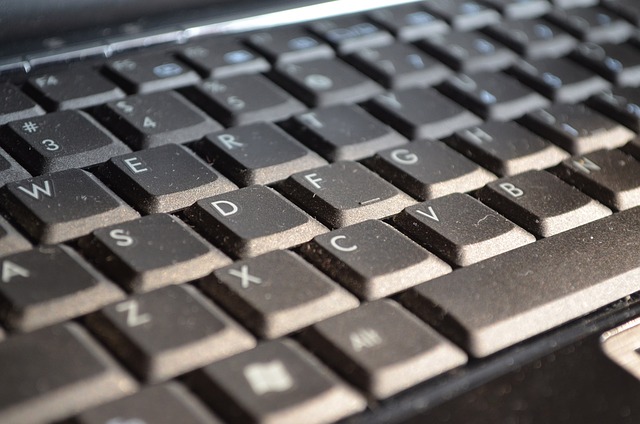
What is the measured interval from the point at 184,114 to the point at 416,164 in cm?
17

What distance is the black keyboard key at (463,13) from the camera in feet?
2.78

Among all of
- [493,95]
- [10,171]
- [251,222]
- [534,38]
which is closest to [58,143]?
[10,171]

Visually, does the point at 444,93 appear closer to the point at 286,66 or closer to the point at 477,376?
the point at 286,66

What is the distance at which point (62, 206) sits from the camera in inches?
20.2

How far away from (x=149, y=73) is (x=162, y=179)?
0.52 feet

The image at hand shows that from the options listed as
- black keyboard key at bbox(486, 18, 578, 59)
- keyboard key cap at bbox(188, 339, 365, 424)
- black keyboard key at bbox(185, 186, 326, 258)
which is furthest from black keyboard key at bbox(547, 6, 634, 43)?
keyboard key cap at bbox(188, 339, 365, 424)

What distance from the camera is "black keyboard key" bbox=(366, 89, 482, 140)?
0.67 metres

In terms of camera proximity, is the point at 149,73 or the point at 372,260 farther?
the point at 149,73

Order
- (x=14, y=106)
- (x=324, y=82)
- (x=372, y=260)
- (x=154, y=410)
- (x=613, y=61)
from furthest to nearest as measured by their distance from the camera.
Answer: (x=613, y=61)
(x=324, y=82)
(x=14, y=106)
(x=372, y=260)
(x=154, y=410)

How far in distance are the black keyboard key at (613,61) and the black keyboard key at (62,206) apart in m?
0.47

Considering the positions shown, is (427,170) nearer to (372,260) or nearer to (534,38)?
(372,260)

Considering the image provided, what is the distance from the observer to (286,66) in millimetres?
729

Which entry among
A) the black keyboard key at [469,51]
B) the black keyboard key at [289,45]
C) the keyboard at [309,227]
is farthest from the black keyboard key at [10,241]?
the black keyboard key at [469,51]

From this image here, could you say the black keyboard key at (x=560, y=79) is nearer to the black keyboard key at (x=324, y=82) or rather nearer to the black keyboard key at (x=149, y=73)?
the black keyboard key at (x=324, y=82)
